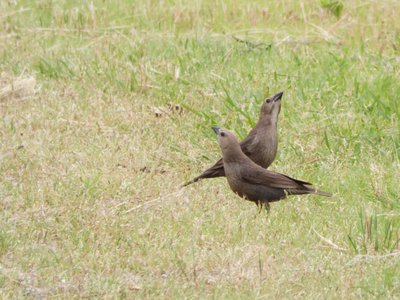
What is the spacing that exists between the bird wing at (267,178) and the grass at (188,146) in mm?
195

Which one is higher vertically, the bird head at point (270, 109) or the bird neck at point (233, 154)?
the bird head at point (270, 109)

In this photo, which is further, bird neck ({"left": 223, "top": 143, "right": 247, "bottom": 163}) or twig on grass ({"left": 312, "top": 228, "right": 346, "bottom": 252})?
bird neck ({"left": 223, "top": 143, "right": 247, "bottom": 163})

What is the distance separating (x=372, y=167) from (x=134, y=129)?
2.06 m

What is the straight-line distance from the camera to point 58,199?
7297 millimetres

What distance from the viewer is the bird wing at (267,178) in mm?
7191

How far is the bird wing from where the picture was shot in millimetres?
7191

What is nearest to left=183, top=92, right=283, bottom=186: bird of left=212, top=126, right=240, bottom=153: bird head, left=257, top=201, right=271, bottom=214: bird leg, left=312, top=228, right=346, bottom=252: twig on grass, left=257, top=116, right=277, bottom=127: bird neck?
left=257, top=116, right=277, bottom=127: bird neck

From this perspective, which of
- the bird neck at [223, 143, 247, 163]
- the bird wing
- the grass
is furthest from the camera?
the bird neck at [223, 143, 247, 163]

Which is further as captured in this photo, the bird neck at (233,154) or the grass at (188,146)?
the bird neck at (233,154)

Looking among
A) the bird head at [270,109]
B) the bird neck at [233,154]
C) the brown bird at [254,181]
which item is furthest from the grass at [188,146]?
the bird head at [270,109]

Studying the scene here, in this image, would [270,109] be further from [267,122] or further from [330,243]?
[330,243]

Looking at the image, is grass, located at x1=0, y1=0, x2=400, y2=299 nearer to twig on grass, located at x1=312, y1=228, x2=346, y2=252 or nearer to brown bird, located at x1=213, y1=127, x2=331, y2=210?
twig on grass, located at x1=312, y1=228, x2=346, y2=252

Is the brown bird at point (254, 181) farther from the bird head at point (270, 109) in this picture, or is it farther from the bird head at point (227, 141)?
the bird head at point (270, 109)

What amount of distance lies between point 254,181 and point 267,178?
0.09 metres
